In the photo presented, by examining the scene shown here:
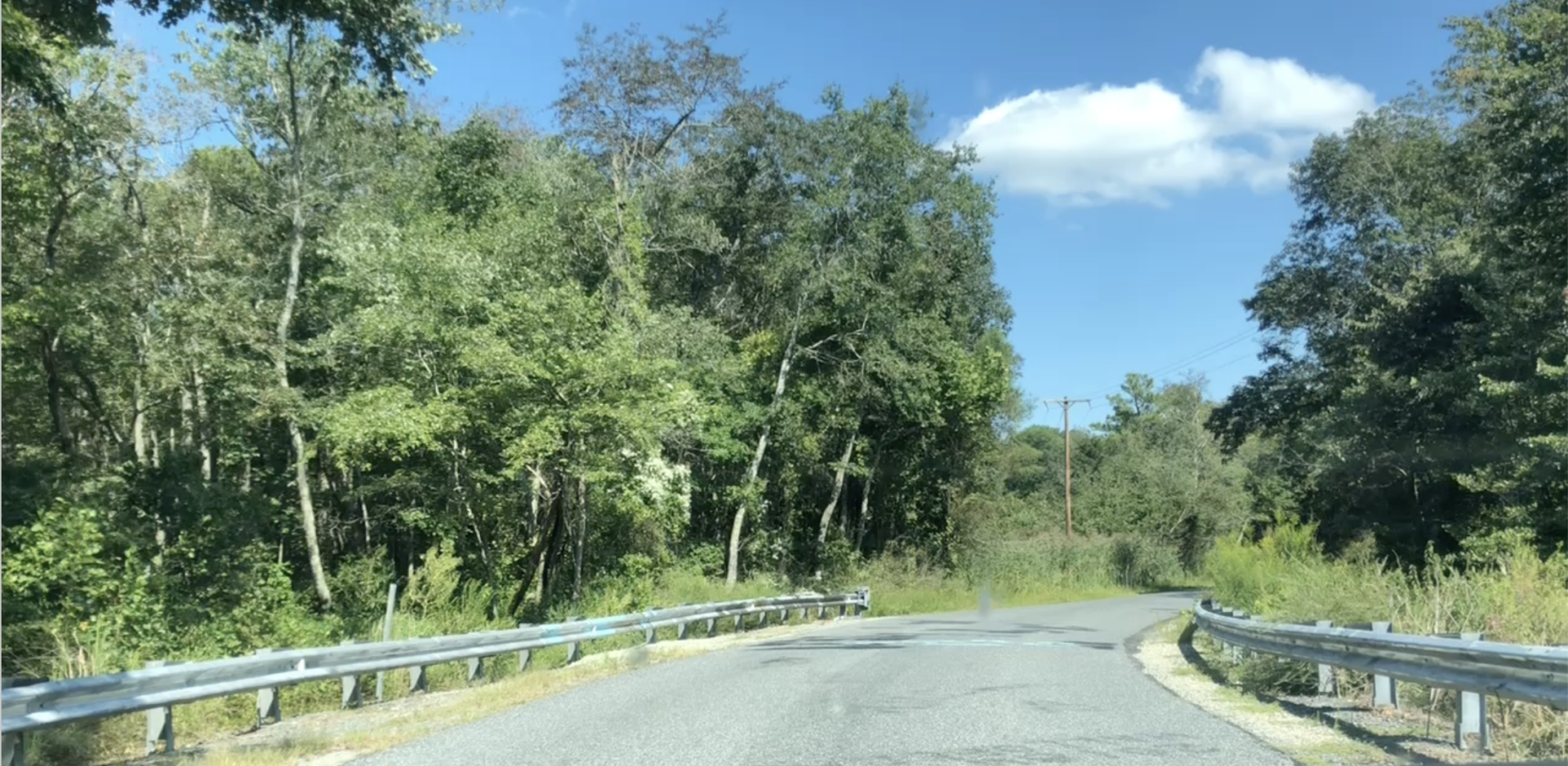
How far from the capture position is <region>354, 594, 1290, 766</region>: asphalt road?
748 cm

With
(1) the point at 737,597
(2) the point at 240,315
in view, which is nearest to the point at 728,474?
(1) the point at 737,597

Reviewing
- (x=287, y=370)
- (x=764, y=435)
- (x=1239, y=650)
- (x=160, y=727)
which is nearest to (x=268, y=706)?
(x=160, y=727)

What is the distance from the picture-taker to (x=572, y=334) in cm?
2136

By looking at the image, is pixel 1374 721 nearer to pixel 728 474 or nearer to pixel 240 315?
pixel 240 315

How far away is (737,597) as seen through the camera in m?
29.1

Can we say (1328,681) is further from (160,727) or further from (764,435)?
(764,435)

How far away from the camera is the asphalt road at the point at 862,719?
7.48m

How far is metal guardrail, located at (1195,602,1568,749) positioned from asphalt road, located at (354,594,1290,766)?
121 cm

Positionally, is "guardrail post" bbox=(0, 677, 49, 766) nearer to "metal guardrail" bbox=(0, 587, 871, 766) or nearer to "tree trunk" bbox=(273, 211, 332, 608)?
"metal guardrail" bbox=(0, 587, 871, 766)

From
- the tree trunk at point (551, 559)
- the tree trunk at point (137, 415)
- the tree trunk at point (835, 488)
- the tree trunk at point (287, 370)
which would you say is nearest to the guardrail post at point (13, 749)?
the tree trunk at point (551, 559)

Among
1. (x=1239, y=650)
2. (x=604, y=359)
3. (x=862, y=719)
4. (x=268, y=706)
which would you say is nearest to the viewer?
(x=862, y=719)

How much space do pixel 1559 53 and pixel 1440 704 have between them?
16670 millimetres

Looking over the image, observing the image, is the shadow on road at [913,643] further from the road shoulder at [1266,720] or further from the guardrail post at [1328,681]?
the guardrail post at [1328,681]

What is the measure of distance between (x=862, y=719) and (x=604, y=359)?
12597mm
